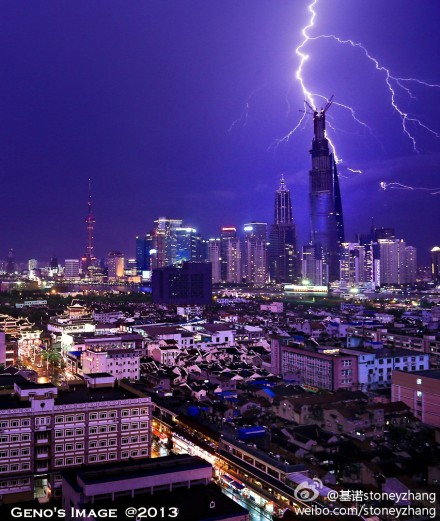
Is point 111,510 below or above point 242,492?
above

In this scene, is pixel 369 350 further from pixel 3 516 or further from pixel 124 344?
pixel 3 516

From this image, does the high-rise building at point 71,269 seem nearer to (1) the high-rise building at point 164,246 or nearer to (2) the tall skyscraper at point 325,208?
(1) the high-rise building at point 164,246

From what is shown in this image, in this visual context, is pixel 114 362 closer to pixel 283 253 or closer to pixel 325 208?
pixel 325 208

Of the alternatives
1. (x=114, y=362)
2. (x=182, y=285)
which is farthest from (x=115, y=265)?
(x=114, y=362)

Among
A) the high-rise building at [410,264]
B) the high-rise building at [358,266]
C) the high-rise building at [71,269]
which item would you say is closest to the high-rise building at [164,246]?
the high-rise building at [71,269]

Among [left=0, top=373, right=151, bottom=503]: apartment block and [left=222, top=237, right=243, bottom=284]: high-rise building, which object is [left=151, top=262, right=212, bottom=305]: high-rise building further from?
[left=0, top=373, right=151, bottom=503]: apartment block

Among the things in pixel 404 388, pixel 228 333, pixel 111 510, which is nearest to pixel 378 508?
pixel 111 510
